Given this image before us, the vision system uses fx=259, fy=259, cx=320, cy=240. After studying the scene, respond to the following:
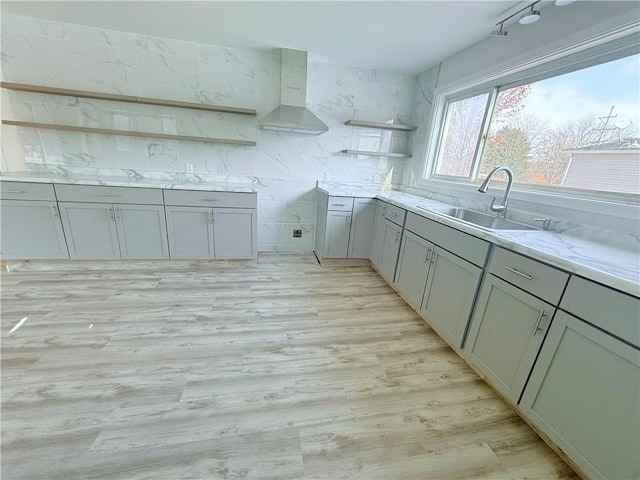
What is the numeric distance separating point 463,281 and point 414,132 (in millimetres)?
2391

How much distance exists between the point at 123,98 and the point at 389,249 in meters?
3.18

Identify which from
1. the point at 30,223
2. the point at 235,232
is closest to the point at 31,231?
the point at 30,223

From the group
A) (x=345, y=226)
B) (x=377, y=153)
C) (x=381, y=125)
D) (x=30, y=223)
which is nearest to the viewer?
(x=30, y=223)

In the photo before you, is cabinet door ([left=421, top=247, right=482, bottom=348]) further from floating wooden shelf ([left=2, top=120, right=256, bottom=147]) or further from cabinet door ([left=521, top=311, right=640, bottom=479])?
floating wooden shelf ([left=2, top=120, right=256, bottom=147])

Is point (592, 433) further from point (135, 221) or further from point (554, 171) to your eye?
point (135, 221)

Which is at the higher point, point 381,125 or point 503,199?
point 381,125

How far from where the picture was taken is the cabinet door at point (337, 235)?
3.06 meters

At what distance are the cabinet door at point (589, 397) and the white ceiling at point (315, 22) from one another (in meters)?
2.15

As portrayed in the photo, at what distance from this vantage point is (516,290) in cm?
138

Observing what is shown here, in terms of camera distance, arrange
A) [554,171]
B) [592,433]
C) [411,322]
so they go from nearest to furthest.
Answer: [592,433], [554,171], [411,322]

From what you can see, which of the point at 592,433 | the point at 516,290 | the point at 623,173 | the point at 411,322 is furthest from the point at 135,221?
the point at 623,173

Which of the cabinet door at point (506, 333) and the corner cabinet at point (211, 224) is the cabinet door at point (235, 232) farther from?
the cabinet door at point (506, 333)

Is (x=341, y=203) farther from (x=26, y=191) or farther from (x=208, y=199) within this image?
(x=26, y=191)

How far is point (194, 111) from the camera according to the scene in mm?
2980
